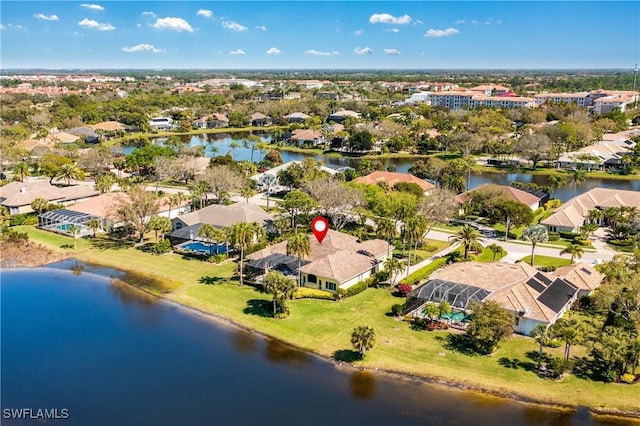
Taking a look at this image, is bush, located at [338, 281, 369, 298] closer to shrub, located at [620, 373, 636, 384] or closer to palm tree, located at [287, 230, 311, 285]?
palm tree, located at [287, 230, 311, 285]

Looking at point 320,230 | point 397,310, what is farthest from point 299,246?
point 397,310

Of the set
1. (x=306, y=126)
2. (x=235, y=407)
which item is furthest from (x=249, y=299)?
(x=306, y=126)

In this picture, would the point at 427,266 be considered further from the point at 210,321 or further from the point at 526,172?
the point at 526,172

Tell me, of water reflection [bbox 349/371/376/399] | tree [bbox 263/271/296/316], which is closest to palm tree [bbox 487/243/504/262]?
tree [bbox 263/271/296/316]

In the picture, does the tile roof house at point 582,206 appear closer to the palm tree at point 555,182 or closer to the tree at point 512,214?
the tree at point 512,214

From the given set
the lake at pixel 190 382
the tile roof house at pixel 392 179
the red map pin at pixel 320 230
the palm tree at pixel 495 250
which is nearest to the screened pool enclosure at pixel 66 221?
the lake at pixel 190 382

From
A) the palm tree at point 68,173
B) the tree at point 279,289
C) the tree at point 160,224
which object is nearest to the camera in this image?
the tree at point 279,289
